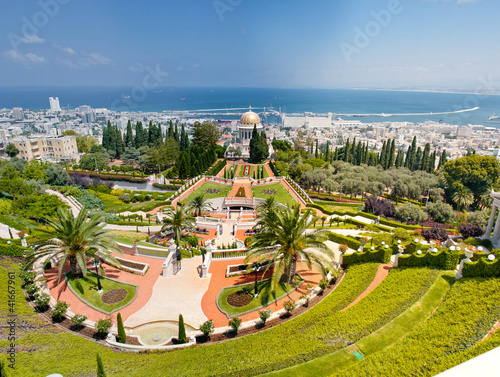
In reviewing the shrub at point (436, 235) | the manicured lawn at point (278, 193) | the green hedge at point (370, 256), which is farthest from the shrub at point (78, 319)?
the manicured lawn at point (278, 193)

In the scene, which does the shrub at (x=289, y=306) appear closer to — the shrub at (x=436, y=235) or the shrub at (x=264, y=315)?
the shrub at (x=264, y=315)

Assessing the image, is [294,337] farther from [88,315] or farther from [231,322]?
[88,315]

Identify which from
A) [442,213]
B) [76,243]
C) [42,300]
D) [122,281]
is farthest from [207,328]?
[442,213]

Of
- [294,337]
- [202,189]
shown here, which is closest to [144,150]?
[202,189]

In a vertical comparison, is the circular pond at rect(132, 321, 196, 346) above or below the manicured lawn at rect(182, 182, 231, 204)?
above

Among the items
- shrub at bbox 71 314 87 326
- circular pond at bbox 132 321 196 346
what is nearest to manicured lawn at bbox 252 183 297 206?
circular pond at bbox 132 321 196 346

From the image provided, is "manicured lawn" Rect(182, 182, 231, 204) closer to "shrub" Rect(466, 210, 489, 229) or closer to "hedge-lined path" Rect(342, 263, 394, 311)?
"hedge-lined path" Rect(342, 263, 394, 311)
